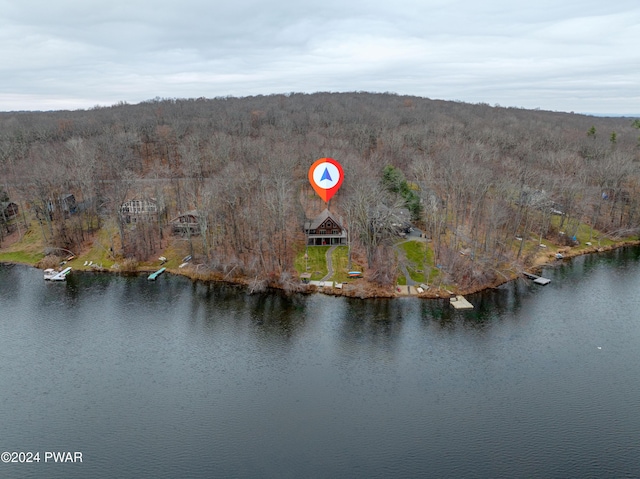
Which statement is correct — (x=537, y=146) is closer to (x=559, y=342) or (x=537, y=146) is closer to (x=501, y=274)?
(x=501, y=274)

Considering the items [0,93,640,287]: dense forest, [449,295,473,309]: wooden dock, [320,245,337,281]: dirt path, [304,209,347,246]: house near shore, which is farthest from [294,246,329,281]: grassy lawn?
[449,295,473,309]: wooden dock

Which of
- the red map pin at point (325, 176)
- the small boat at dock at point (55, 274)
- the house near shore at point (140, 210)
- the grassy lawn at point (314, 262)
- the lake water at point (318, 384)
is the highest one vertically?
the red map pin at point (325, 176)

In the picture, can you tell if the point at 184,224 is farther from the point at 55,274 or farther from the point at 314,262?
the point at 314,262

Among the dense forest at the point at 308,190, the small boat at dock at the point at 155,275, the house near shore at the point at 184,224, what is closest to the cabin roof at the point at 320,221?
the dense forest at the point at 308,190

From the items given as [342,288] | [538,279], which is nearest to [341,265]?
[342,288]

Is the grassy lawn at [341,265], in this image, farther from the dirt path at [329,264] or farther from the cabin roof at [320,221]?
the cabin roof at [320,221]

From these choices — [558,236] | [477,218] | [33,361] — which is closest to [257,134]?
[477,218]

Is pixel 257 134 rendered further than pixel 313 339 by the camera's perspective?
Yes
